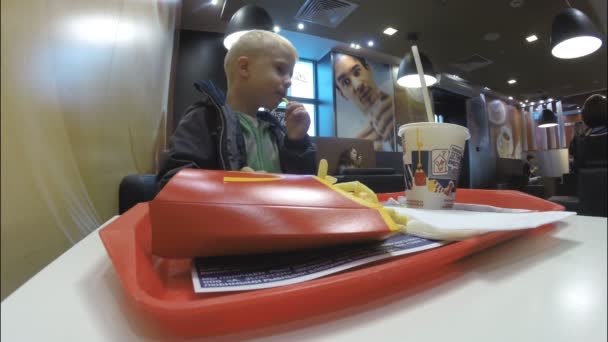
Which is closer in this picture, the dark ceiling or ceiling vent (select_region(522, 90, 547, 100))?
the dark ceiling

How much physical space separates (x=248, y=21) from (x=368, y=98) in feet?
0.67

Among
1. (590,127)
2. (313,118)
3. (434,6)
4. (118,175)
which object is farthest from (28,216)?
(590,127)

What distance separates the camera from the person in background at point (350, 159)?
393 millimetres

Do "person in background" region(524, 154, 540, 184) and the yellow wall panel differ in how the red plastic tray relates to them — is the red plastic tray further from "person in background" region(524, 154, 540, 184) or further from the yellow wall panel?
"person in background" region(524, 154, 540, 184)

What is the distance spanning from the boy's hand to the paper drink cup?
0.15 m

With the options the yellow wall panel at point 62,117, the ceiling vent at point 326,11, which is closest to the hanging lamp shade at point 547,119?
the ceiling vent at point 326,11

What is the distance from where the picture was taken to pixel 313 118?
42cm

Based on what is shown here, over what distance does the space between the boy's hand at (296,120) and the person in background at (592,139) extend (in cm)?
37

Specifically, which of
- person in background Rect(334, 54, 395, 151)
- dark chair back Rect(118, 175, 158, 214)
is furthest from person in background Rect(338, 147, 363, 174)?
dark chair back Rect(118, 175, 158, 214)

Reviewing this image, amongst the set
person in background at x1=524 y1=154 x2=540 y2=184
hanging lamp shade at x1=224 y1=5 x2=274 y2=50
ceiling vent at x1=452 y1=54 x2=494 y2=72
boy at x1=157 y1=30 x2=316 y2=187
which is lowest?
person in background at x1=524 y1=154 x2=540 y2=184

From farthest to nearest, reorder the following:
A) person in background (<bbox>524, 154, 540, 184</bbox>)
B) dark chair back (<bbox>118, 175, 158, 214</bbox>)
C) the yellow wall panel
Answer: person in background (<bbox>524, 154, 540, 184</bbox>) → dark chair back (<bbox>118, 175, 158, 214</bbox>) → the yellow wall panel

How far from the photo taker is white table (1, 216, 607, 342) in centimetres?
11

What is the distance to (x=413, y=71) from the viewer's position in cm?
41

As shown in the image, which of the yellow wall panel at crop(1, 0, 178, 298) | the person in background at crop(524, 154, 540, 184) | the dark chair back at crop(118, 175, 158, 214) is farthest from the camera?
the person in background at crop(524, 154, 540, 184)
